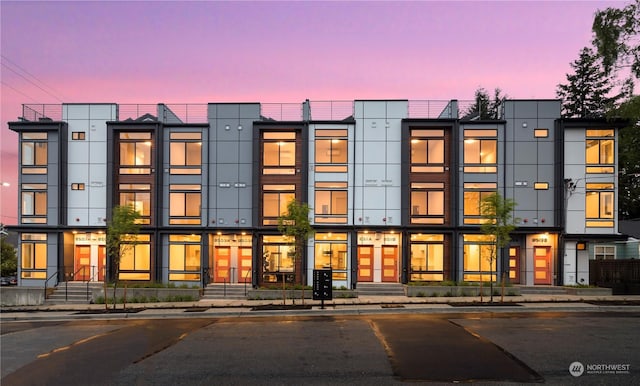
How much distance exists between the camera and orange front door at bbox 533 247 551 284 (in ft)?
96.3

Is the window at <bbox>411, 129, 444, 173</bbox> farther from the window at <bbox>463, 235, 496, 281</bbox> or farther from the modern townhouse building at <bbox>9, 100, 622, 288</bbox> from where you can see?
the window at <bbox>463, 235, 496, 281</bbox>

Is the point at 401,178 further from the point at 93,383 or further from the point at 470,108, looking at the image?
the point at 470,108

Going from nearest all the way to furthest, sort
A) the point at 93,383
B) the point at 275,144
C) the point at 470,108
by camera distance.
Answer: the point at 93,383 → the point at 275,144 → the point at 470,108

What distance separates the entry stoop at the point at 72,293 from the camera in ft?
87.9

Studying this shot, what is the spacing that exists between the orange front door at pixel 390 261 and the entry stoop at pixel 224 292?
378 inches

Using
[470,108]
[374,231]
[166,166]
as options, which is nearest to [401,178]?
[374,231]

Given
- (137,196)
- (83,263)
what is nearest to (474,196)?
(137,196)

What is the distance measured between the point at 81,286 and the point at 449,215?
2574cm

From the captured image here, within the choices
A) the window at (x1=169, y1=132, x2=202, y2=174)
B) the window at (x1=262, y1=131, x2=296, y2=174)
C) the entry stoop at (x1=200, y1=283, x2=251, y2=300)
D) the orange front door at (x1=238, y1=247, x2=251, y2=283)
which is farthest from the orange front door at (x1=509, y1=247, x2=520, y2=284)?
the window at (x1=169, y1=132, x2=202, y2=174)

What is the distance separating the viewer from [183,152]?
30.7 meters

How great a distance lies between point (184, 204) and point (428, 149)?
17961 mm

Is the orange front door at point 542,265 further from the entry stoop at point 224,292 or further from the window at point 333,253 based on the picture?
the entry stoop at point 224,292

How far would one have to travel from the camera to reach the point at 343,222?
98.2 ft

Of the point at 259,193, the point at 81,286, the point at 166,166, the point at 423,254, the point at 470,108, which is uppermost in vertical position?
the point at 470,108
